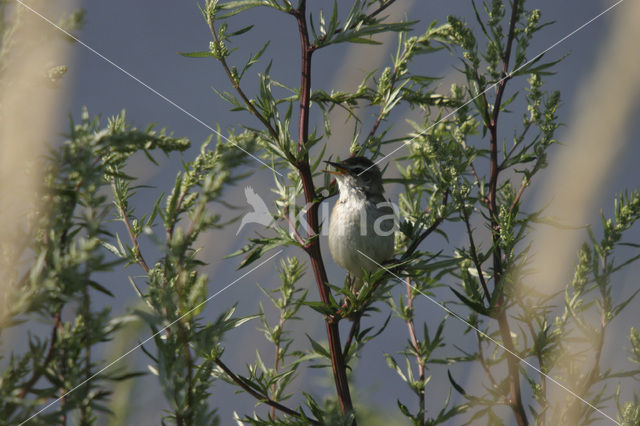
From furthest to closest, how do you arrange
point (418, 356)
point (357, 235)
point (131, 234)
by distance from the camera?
1. point (357, 235)
2. point (418, 356)
3. point (131, 234)

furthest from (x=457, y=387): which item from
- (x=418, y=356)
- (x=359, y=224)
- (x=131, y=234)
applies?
(x=359, y=224)

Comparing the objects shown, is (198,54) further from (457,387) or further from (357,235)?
(357,235)

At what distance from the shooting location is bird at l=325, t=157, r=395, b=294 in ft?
7.26

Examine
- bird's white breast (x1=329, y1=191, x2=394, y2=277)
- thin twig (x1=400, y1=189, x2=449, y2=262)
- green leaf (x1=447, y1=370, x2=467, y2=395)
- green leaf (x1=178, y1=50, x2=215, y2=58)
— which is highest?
green leaf (x1=178, y1=50, x2=215, y2=58)

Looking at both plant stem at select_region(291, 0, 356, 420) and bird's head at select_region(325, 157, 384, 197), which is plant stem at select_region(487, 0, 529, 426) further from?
bird's head at select_region(325, 157, 384, 197)

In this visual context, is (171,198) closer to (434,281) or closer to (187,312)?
(187,312)

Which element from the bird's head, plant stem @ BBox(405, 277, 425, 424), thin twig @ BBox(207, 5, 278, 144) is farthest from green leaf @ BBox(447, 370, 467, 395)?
the bird's head

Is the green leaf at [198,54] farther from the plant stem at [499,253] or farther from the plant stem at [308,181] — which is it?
the plant stem at [499,253]

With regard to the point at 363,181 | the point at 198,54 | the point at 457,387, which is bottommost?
the point at 457,387

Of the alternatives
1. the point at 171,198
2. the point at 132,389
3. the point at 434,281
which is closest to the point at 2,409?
the point at 132,389

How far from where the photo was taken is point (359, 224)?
2.32 m

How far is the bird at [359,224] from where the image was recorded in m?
2.21

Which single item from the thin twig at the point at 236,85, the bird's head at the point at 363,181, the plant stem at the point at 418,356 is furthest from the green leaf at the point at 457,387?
the bird's head at the point at 363,181

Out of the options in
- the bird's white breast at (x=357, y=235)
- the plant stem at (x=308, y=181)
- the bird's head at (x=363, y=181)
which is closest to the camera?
the plant stem at (x=308, y=181)
